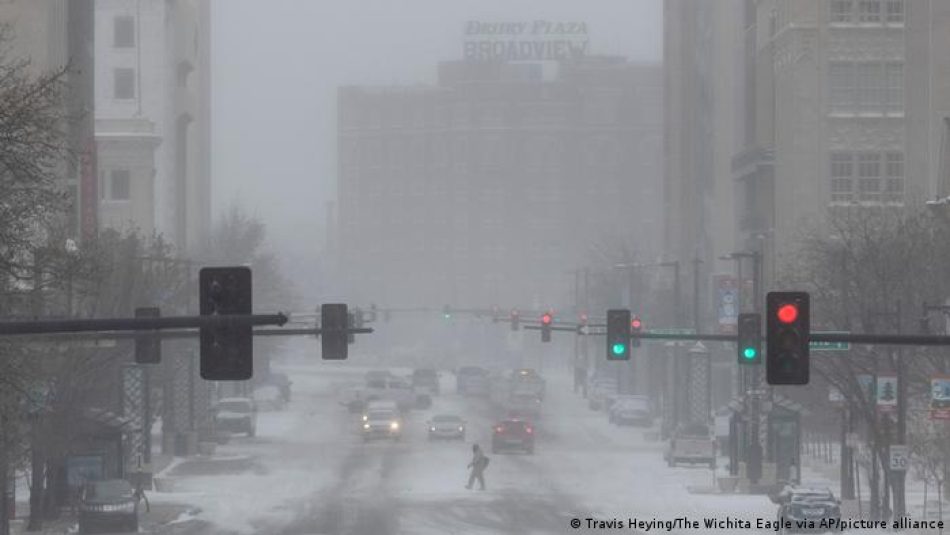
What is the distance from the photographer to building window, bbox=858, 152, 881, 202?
364ft

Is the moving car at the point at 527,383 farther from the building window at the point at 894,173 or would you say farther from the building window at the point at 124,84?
the building window at the point at 124,84

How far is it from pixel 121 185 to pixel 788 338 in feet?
389

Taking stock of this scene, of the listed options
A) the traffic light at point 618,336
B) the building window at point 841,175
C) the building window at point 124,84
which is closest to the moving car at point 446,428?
the building window at point 841,175

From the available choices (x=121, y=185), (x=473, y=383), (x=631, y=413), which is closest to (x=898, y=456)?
(x=631, y=413)

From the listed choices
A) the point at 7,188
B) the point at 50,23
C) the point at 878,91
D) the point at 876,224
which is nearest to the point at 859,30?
the point at 878,91

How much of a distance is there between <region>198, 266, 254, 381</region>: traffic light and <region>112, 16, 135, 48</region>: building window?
126768mm

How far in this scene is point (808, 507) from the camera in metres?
54.3

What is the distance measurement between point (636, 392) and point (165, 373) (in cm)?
5038

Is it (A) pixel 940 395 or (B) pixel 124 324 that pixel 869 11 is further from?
(B) pixel 124 324

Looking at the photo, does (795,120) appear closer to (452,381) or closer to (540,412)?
(540,412)

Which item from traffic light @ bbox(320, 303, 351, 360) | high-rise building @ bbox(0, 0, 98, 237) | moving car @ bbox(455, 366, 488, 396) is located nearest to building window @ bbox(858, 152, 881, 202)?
moving car @ bbox(455, 366, 488, 396)

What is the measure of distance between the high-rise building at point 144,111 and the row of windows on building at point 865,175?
4144cm

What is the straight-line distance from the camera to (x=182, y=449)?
A: 284 feet

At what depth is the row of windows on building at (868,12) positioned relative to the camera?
10975 centimetres
